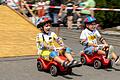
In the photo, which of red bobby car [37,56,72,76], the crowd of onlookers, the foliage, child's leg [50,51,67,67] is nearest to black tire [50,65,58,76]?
red bobby car [37,56,72,76]

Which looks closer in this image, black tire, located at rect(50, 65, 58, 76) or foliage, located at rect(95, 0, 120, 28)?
black tire, located at rect(50, 65, 58, 76)

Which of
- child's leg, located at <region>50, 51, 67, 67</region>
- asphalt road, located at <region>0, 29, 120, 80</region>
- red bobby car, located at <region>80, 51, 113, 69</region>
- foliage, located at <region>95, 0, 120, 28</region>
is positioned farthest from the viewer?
foliage, located at <region>95, 0, 120, 28</region>

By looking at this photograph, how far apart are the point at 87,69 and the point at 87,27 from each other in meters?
1.09

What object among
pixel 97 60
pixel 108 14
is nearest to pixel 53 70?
pixel 97 60

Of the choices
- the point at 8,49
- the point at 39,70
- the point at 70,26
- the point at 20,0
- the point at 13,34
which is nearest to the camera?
the point at 39,70

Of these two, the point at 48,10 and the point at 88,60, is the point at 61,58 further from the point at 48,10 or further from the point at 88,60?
the point at 48,10

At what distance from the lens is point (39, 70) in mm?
9789

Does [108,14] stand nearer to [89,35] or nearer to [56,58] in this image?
[89,35]

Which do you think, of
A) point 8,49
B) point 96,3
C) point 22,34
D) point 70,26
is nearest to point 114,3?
→ point 96,3

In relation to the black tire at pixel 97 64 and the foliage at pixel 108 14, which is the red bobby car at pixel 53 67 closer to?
the black tire at pixel 97 64

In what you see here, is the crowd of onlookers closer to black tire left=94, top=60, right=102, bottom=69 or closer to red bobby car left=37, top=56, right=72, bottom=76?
black tire left=94, top=60, right=102, bottom=69

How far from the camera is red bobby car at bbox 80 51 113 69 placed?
→ 9906 millimetres

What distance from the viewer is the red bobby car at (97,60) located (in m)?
9.91

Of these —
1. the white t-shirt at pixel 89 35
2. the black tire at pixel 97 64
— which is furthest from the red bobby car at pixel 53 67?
the white t-shirt at pixel 89 35
